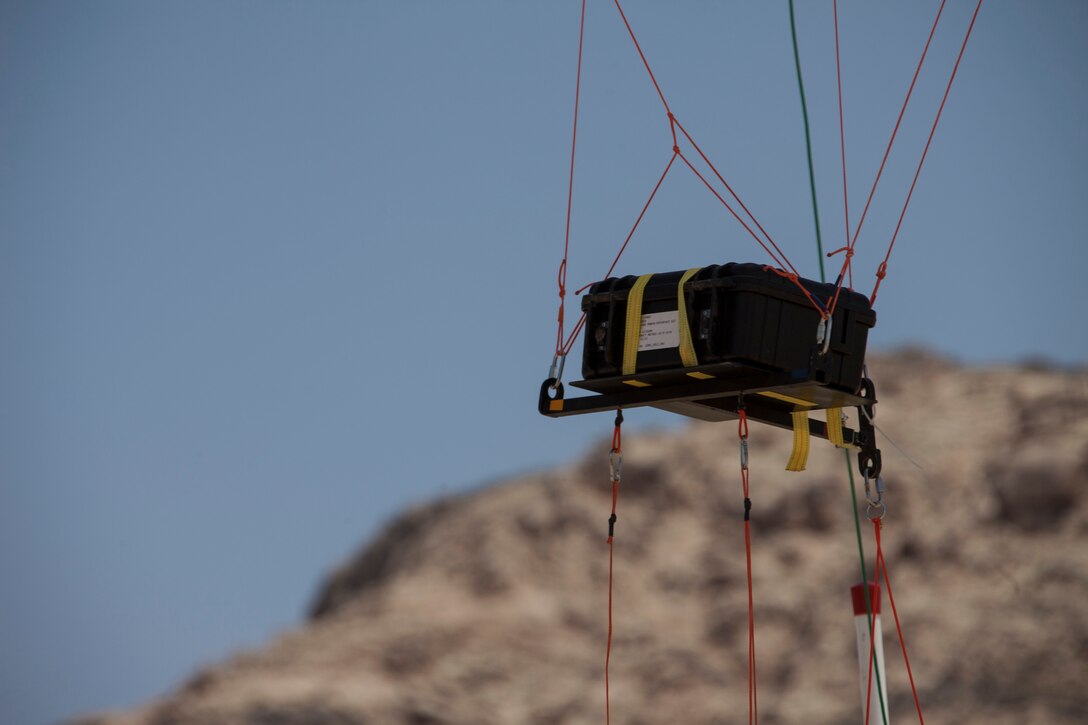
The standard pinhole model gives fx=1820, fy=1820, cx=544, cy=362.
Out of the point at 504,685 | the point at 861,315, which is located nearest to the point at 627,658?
the point at 504,685

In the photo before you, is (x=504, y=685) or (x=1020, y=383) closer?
(x=504, y=685)

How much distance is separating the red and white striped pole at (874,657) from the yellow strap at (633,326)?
2.80 m

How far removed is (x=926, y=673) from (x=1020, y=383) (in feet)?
40.7

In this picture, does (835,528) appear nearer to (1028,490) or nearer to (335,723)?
(1028,490)

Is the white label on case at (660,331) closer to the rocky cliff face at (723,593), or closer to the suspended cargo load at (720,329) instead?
the suspended cargo load at (720,329)

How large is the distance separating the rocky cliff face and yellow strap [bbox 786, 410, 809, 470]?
20.7m

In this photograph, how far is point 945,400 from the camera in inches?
1661

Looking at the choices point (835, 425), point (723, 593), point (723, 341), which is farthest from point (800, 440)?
point (723, 593)

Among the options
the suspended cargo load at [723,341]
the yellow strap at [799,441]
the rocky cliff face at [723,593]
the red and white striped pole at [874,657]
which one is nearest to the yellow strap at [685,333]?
the suspended cargo load at [723,341]

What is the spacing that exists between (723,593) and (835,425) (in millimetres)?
28559

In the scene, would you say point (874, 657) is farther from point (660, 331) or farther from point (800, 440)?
point (660, 331)

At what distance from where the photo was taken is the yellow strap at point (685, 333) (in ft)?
28.6

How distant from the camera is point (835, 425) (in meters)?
9.56

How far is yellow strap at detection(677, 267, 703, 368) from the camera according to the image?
28.6ft
